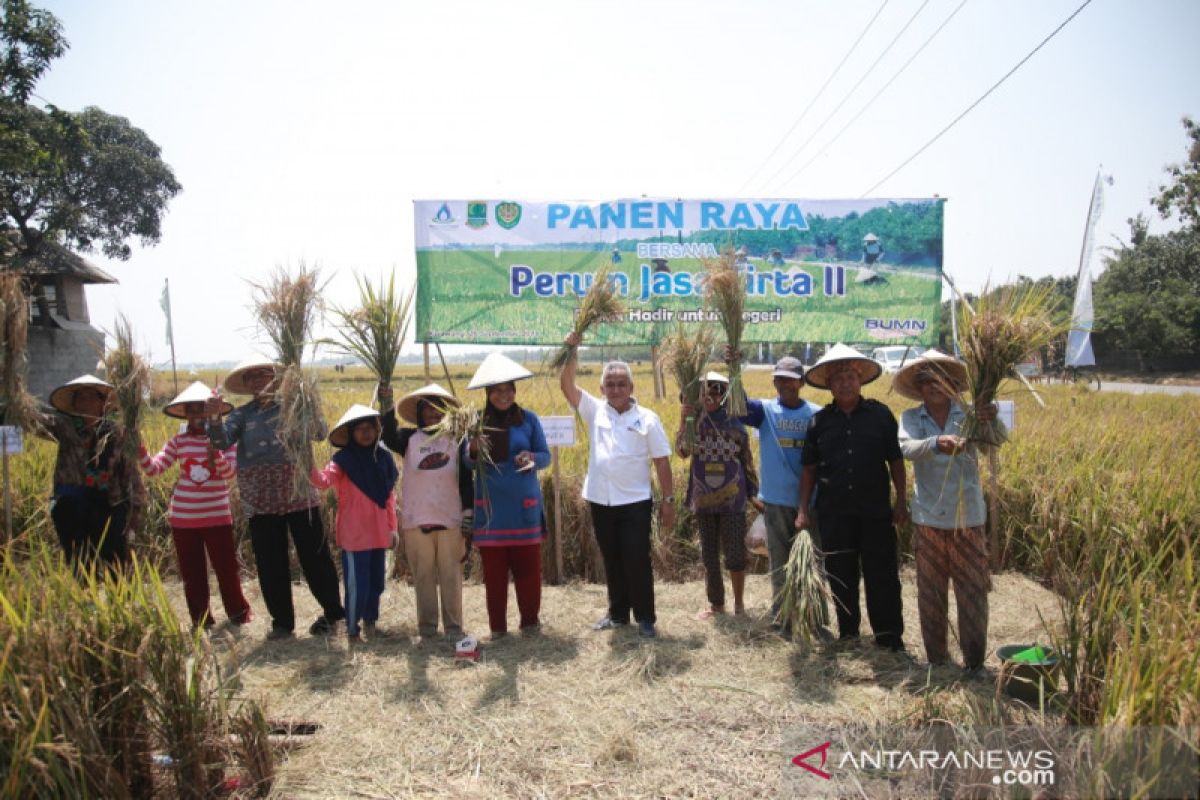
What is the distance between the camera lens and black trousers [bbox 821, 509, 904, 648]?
3922 millimetres

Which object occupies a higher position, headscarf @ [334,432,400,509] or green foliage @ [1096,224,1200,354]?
green foliage @ [1096,224,1200,354]

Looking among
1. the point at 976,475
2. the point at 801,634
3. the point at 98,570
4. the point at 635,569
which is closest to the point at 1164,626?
the point at 976,475

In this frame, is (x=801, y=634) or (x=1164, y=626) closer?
(x=1164, y=626)

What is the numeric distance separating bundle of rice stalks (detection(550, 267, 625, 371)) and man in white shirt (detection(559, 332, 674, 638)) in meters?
0.24

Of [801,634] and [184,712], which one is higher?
[184,712]

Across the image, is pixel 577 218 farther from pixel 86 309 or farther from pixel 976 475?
pixel 86 309

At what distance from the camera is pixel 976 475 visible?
373cm

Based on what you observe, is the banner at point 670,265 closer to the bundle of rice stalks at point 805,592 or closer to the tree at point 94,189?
the bundle of rice stalks at point 805,592

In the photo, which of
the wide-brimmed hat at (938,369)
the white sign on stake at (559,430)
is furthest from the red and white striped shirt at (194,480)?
the wide-brimmed hat at (938,369)

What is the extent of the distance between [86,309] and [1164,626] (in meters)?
25.5

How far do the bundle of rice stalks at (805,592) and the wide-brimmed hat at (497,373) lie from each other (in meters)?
1.84

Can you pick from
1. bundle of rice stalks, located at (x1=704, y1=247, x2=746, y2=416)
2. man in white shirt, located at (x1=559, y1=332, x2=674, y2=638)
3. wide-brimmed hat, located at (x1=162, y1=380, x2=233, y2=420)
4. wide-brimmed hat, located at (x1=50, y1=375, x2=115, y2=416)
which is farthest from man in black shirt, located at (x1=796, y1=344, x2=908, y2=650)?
wide-brimmed hat, located at (x1=50, y1=375, x2=115, y2=416)

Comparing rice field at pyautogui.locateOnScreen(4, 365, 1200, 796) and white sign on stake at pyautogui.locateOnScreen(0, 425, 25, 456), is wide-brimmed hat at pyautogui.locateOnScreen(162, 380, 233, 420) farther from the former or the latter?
rice field at pyautogui.locateOnScreen(4, 365, 1200, 796)

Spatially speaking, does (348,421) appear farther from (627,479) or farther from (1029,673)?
(1029,673)
